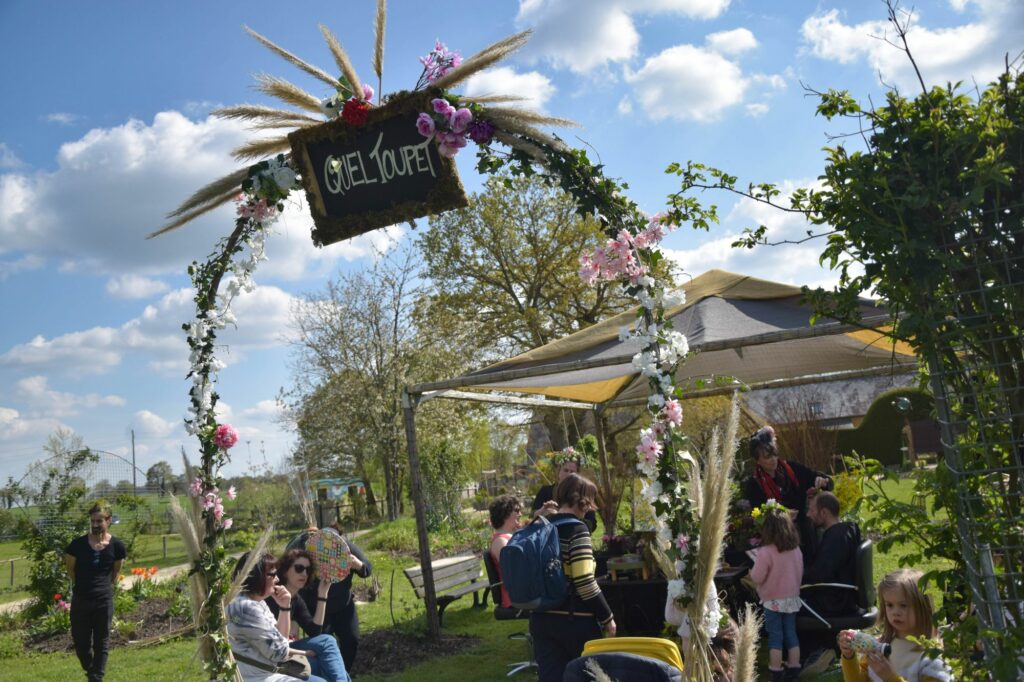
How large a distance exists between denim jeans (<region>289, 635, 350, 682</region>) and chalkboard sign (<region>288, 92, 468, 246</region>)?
243 cm

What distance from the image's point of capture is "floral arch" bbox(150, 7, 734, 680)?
10.9 ft

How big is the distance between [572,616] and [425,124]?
103 inches

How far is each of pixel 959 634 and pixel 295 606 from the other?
173 inches

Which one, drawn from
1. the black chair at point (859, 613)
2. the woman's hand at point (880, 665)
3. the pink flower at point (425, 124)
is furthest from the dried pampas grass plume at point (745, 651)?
the black chair at point (859, 613)

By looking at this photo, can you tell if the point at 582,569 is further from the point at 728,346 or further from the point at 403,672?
the point at 403,672

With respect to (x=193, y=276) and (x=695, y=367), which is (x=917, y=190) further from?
(x=695, y=367)

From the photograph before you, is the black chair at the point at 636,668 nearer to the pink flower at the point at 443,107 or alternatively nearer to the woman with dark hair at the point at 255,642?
the woman with dark hair at the point at 255,642

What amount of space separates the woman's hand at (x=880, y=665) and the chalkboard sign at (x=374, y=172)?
9.20 ft

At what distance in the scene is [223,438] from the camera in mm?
4094

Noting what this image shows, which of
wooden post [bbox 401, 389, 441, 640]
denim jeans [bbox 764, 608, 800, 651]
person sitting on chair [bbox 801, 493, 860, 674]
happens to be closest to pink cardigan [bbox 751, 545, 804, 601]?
denim jeans [bbox 764, 608, 800, 651]

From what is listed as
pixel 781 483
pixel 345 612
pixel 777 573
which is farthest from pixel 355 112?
pixel 781 483

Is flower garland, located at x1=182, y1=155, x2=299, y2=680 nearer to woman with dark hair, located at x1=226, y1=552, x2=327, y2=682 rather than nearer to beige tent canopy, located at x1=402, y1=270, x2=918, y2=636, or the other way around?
woman with dark hair, located at x1=226, y1=552, x2=327, y2=682

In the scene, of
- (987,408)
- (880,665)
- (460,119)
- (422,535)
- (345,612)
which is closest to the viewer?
(987,408)

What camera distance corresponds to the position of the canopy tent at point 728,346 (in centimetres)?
671
